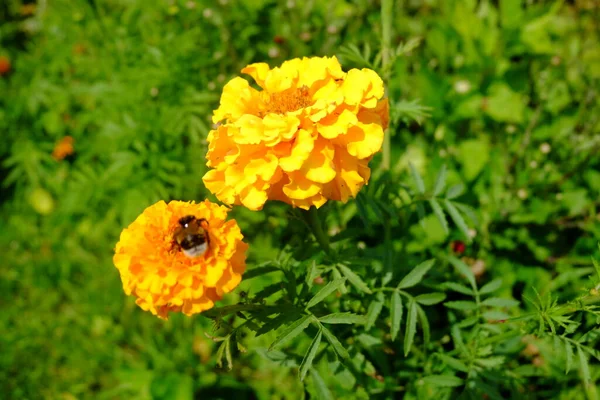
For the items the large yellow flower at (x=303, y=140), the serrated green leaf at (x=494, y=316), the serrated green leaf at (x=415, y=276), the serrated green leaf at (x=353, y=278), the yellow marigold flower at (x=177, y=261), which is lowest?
the serrated green leaf at (x=494, y=316)

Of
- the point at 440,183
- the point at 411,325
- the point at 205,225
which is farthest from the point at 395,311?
the point at 205,225

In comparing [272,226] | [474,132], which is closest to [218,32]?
[272,226]

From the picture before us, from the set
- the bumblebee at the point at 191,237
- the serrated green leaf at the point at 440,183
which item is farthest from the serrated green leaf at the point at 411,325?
the bumblebee at the point at 191,237

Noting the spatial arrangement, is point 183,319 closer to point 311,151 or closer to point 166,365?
point 166,365

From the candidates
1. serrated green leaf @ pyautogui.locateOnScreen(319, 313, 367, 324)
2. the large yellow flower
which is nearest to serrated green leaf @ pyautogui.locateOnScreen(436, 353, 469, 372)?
serrated green leaf @ pyautogui.locateOnScreen(319, 313, 367, 324)

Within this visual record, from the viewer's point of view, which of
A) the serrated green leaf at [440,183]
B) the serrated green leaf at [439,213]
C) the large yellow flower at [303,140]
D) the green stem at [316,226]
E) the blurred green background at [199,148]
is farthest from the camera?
the blurred green background at [199,148]

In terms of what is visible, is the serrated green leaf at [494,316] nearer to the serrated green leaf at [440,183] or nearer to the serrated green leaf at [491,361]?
the serrated green leaf at [491,361]

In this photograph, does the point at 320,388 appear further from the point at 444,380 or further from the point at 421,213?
the point at 421,213
